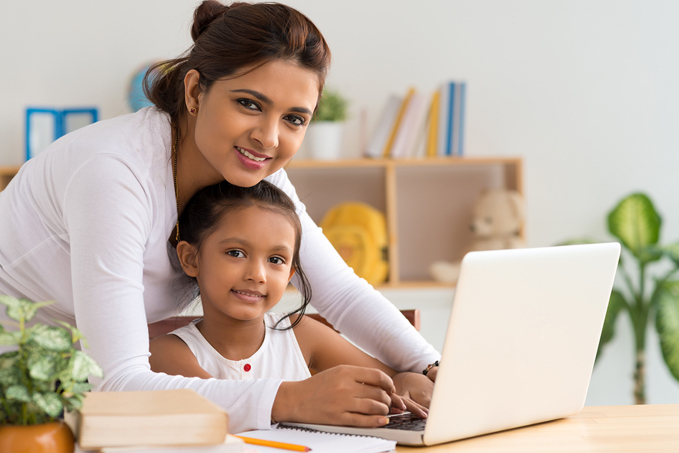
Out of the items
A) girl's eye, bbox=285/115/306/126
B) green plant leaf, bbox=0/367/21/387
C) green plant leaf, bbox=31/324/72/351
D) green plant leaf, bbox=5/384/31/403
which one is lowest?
green plant leaf, bbox=5/384/31/403

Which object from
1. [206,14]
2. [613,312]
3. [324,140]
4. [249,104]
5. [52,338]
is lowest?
[613,312]

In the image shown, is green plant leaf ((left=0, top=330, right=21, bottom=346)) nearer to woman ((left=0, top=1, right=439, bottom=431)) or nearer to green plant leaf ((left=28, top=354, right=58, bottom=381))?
green plant leaf ((left=28, top=354, right=58, bottom=381))

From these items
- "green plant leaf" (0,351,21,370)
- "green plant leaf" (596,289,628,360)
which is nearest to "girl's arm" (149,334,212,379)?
"green plant leaf" (0,351,21,370)

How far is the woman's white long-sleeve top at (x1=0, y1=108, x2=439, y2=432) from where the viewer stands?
2.90 ft

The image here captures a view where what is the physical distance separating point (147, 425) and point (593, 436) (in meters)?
0.54

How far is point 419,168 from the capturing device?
304cm

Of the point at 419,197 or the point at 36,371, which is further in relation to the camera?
the point at 419,197

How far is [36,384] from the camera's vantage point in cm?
56

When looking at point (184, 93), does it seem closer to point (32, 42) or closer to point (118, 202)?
point (118, 202)

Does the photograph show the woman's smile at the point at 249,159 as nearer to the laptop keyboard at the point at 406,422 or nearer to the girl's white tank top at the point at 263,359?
the girl's white tank top at the point at 263,359

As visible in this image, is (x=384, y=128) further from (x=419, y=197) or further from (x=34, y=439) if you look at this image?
(x=34, y=439)

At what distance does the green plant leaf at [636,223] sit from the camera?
9.29 ft

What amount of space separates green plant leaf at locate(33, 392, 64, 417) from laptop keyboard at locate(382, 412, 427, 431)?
1.30 feet

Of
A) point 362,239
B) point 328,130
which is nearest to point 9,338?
point 362,239
